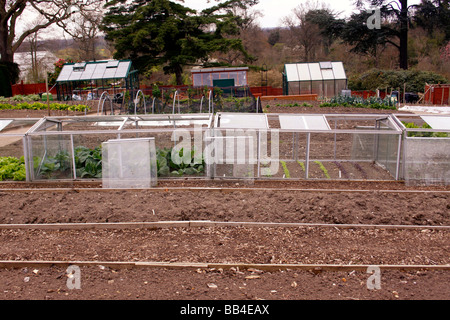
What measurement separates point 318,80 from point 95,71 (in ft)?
49.8

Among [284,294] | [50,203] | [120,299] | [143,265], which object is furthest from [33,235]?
[284,294]

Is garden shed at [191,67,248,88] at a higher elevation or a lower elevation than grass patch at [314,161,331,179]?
higher

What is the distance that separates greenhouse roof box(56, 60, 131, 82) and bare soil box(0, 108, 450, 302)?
52.7 feet

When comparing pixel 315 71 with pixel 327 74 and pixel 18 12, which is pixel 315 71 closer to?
pixel 327 74

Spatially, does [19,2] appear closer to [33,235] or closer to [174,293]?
[33,235]

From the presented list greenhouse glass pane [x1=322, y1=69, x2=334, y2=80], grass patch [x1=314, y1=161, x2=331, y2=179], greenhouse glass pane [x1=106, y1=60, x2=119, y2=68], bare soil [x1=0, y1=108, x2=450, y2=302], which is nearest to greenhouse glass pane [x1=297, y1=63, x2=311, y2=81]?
greenhouse glass pane [x1=322, y1=69, x2=334, y2=80]

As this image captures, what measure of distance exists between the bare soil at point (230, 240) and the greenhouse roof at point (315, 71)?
20797 mm

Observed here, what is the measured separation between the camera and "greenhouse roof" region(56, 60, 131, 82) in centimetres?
2438

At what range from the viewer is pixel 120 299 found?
4.61m

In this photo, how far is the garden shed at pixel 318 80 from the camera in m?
28.9

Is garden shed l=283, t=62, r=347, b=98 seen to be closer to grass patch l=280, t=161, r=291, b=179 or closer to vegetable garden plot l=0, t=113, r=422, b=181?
vegetable garden plot l=0, t=113, r=422, b=181

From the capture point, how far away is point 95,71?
24.9m

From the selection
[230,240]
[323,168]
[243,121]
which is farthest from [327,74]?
[230,240]

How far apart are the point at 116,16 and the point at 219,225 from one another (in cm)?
3117
